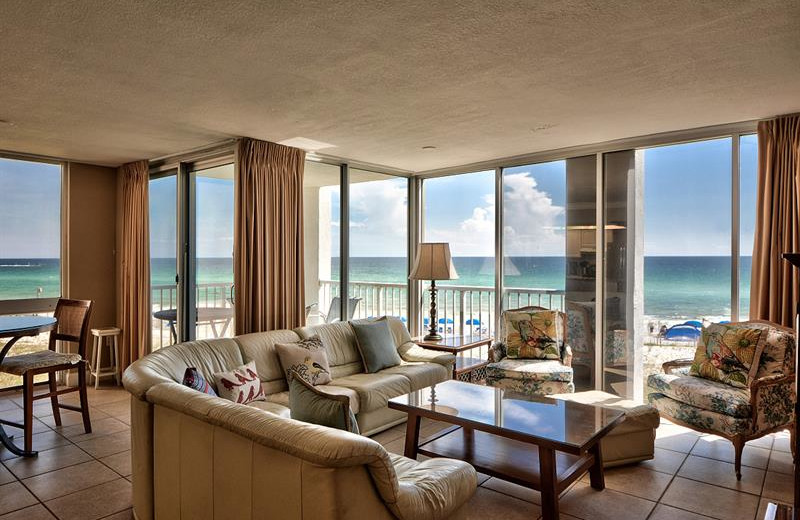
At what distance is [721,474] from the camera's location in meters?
3.18

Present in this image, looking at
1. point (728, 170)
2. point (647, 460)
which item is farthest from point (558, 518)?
point (728, 170)

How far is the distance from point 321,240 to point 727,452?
4.03 m

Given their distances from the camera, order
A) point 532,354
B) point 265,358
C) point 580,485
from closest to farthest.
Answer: point 580,485
point 265,358
point 532,354

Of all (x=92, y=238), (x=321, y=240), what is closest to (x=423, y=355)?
(x=321, y=240)

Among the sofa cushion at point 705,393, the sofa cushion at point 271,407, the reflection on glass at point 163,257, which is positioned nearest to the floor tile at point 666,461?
the sofa cushion at point 705,393

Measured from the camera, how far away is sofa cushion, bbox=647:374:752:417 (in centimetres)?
321

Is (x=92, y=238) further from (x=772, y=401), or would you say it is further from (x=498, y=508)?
(x=772, y=401)

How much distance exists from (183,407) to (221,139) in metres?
3.00

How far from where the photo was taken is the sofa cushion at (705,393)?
3213 millimetres

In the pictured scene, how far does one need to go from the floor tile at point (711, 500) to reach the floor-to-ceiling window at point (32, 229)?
6.12m

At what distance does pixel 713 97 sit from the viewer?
3.25 metres

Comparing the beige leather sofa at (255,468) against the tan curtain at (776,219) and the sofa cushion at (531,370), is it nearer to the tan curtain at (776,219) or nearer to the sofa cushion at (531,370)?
the sofa cushion at (531,370)

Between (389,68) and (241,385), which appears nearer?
(389,68)

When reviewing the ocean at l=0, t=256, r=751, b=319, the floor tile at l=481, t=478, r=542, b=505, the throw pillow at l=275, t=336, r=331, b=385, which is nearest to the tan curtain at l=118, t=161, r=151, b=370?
the ocean at l=0, t=256, r=751, b=319
